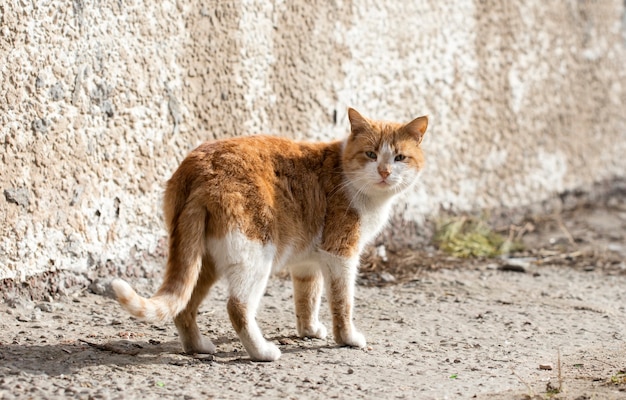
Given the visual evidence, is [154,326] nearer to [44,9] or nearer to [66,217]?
[66,217]

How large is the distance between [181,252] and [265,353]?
0.62 metres

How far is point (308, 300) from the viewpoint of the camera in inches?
172

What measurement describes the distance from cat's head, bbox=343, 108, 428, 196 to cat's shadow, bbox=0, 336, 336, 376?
0.87 meters

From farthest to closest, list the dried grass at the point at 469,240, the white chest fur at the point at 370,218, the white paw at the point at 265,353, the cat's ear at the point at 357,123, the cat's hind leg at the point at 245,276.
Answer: the dried grass at the point at 469,240, the cat's ear at the point at 357,123, the white chest fur at the point at 370,218, the white paw at the point at 265,353, the cat's hind leg at the point at 245,276

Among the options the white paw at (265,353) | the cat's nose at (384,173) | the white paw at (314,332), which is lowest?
the white paw at (314,332)

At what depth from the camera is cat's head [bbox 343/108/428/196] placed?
425 centimetres

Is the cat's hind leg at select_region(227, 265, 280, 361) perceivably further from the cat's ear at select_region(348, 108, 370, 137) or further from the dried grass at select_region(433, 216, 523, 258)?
the dried grass at select_region(433, 216, 523, 258)

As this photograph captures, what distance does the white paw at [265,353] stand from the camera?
12.6 feet

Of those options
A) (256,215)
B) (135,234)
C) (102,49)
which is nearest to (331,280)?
(256,215)

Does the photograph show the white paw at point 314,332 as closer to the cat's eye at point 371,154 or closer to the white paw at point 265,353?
the white paw at point 265,353

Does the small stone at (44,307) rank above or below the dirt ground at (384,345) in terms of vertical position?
above

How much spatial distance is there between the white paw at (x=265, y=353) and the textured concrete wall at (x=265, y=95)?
4.56 ft

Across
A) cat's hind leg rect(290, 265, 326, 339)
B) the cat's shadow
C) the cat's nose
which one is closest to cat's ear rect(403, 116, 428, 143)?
the cat's nose

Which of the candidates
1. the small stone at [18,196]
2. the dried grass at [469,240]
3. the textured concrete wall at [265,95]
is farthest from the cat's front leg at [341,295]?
the dried grass at [469,240]
